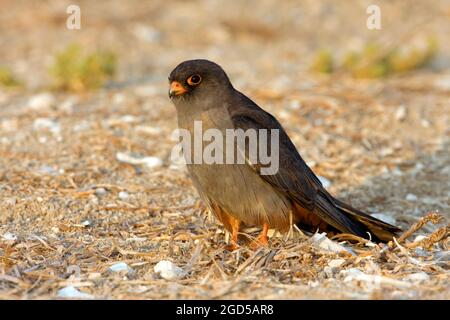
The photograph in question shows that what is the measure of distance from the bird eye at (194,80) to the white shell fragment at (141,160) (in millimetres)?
1648

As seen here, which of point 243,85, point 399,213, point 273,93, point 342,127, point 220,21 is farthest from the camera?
point 220,21

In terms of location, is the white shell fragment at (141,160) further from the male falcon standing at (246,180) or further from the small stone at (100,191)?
the male falcon standing at (246,180)

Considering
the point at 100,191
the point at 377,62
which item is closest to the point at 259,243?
the point at 100,191

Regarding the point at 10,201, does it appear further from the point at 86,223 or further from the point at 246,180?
the point at 246,180

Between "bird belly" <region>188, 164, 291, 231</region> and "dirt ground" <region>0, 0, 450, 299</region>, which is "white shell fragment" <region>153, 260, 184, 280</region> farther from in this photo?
"bird belly" <region>188, 164, 291, 231</region>

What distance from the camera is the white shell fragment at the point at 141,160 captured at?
712 cm

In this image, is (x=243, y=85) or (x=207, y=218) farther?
(x=243, y=85)

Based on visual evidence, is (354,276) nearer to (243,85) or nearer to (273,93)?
(273,93)
